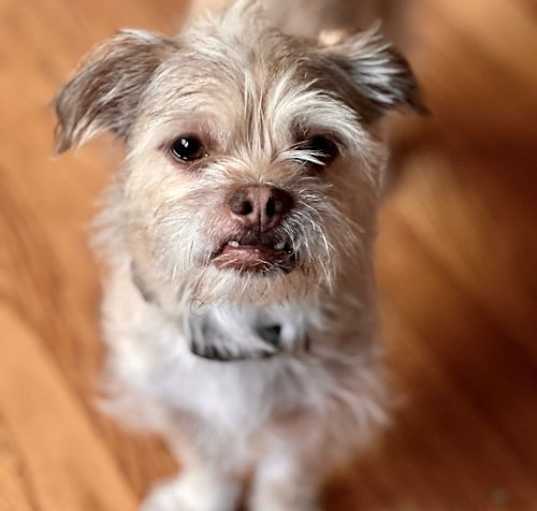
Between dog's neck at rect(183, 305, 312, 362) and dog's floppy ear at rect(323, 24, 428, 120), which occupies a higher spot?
dog's floppy ear at rect(323, 24, 428, 120)

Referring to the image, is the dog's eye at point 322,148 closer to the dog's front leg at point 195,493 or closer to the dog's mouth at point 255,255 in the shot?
the dog's mouth at point 255,255

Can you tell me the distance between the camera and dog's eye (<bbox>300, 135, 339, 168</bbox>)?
109 cm

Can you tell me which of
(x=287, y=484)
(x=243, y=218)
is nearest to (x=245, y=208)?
(x=243, y=218)

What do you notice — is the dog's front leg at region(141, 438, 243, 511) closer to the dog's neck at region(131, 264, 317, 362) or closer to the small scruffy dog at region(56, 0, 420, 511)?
the small scruffy dog at region(56, 0, 420, 511)

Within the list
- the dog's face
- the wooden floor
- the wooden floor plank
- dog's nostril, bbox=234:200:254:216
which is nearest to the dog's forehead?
the dog's face

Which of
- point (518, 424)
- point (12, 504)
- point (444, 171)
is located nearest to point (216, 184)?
point (12, 504)

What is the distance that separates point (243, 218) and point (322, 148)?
17cm

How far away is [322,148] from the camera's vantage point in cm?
111

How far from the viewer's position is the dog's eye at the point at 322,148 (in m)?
1.09

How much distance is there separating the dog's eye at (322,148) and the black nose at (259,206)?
0.10 metres

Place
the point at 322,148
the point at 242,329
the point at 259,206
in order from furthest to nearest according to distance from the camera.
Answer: the point at 242,329
the point at 322,148
the point at 259,206

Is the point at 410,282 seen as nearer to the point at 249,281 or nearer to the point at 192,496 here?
the point at 192,496

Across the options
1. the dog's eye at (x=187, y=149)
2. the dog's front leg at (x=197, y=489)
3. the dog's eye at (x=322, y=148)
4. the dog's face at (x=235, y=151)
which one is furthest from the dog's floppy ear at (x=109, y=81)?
the dog's front leg at (x=197, y=489)

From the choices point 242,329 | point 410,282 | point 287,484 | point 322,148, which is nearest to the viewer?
point 322,148
